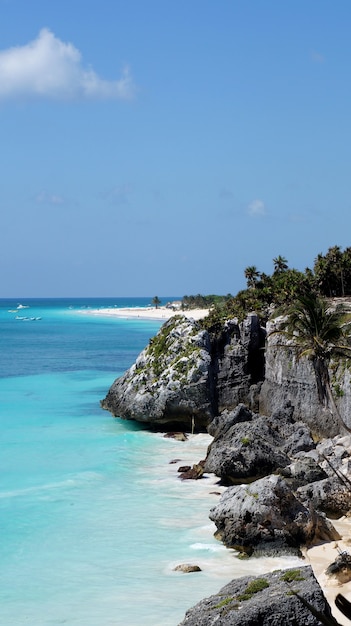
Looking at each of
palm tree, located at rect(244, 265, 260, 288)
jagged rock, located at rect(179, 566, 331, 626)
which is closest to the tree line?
palm tree, located at rect(244, 265, 260, 288)

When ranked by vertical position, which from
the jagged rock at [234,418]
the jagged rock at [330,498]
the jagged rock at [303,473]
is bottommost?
the jagged rock at [330,498]

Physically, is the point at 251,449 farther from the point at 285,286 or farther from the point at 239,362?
the point at 285,286

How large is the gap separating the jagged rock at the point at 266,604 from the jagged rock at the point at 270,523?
216 inches

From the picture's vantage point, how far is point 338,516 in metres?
23.7

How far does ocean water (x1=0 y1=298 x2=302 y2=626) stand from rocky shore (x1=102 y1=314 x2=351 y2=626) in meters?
1.13

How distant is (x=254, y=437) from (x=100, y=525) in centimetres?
726

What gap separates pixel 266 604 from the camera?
1374 centimetres

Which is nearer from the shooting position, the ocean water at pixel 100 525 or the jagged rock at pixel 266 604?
the jagged rock at pixel 266 604

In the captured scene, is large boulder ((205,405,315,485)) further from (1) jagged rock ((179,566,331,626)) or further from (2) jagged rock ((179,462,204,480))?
(1) jagged rock ((179,566,331,626))

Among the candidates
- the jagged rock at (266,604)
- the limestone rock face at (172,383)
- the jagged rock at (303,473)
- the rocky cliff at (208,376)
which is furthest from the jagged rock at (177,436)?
the jagged rock at (266,604)

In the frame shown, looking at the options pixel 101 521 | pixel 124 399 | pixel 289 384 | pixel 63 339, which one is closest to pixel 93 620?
pixel 101 521

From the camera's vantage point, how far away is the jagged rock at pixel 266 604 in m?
13.5

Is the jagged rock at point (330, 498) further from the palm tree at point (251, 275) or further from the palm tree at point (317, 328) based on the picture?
the palm tree at point (251, 275)

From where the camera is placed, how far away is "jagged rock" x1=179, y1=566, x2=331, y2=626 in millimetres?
13523
